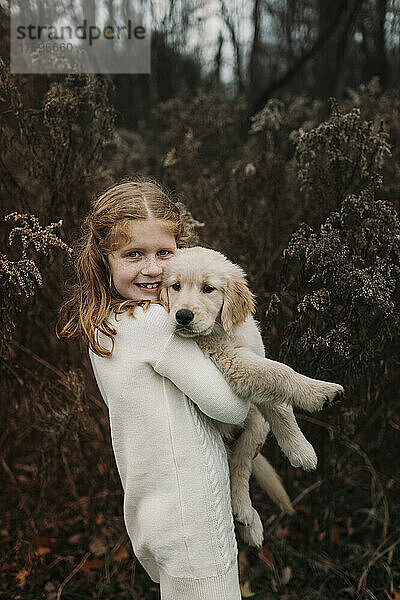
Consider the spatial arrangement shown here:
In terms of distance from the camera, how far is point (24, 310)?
3416 millimetres

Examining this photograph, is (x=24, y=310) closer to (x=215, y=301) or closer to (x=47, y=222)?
(x=47, y=222)

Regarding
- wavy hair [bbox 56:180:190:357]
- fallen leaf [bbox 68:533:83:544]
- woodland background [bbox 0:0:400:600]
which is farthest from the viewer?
fallen leaf [bbox 68:533:83:544]

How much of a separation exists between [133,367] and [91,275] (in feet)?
1.57

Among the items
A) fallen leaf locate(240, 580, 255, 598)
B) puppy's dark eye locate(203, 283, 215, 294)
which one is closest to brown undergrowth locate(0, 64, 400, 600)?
fallen leaf locate(240, 580, 255, 598)

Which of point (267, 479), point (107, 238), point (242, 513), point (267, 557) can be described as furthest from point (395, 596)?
point (107, 238)

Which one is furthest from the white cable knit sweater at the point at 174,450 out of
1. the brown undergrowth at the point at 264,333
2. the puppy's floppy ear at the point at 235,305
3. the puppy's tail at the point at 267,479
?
the brown undergrowth at the point at 264,333

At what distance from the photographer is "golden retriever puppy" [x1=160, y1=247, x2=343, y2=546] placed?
205 centimetres

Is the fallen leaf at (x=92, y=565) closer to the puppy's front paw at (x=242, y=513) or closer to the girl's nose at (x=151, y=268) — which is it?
the puppy's front paw at (x=242, y=513)

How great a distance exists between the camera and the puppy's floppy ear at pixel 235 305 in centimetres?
215

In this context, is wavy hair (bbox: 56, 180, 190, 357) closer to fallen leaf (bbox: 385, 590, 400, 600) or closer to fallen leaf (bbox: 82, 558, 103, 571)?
fallen leaf (bbox: 82, 558, 103, 571)

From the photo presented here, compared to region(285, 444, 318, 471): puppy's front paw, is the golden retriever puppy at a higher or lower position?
higher

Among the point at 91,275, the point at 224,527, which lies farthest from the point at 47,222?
the point at 224,527

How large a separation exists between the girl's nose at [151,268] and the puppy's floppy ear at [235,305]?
0.27 m

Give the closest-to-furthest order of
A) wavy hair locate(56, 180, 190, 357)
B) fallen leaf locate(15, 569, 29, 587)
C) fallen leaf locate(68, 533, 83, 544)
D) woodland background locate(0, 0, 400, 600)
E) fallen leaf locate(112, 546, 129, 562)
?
wavy hair locate(56, 180, 190, 357) < woodland background locate(0, 0, 400, 600) < fallen leaf locate(15, 569, 29, 587) < fallen leaf locate(112, 546, 129, 562) < fallen leaf locate(68, 533, 83, 544)
